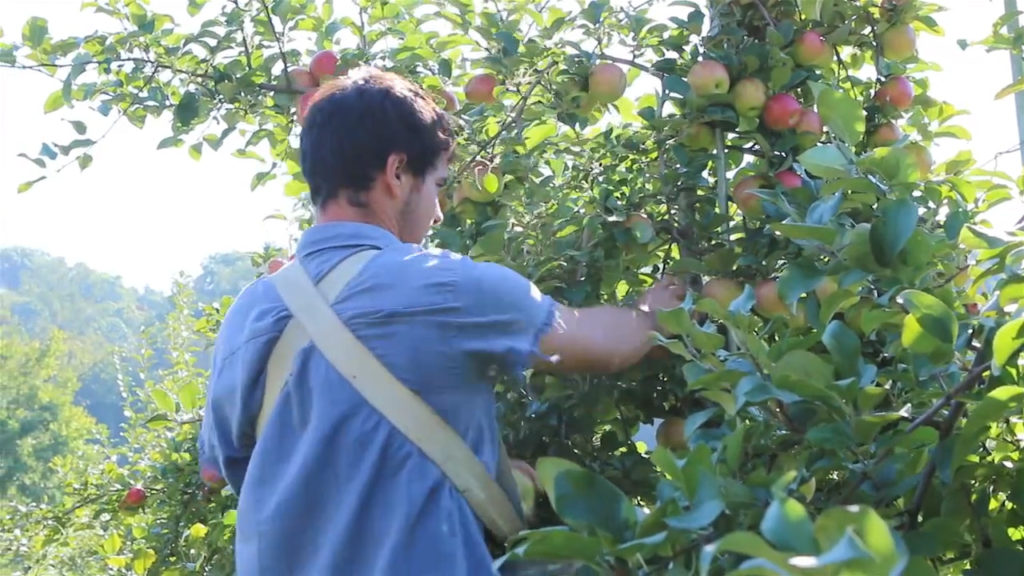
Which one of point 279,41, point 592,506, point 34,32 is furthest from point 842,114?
point 34,32

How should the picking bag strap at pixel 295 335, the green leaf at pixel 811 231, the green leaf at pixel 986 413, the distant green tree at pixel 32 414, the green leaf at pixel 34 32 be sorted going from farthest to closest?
1. the distant green tree at pixel 32 414
2. the green leaf at pixel 34 32
3. the picking bag strap at pixel 295 335
4. the green leaf at pixel 811 231
5. the green leaf at pixel 986 413

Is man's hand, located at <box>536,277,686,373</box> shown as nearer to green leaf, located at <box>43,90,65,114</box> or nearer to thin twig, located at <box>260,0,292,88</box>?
thin twig, located at <box>260,0,292,88</box>

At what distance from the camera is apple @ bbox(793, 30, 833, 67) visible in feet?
5.45

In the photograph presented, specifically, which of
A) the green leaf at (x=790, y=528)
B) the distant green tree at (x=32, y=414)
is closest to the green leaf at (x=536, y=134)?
the green leaf at (x=790, y=528)

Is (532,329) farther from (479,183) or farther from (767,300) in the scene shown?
(479,183)

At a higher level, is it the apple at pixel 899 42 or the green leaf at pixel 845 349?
the green leaf at pixel 845 349

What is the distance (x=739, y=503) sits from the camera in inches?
33.0

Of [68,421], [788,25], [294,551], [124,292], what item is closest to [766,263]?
[788,25]

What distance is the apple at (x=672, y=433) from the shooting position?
1467 mm

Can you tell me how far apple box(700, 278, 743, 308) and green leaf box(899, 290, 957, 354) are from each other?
62cm

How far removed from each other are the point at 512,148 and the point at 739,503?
97cm

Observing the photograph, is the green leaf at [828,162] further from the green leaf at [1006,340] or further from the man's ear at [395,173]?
the man's ear at [395,173]

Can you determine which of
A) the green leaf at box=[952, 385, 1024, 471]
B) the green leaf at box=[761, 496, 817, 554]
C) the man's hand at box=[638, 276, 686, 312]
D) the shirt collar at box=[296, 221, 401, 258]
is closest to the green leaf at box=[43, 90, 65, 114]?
the shirt collar at box=[296, 221, 401, 258]

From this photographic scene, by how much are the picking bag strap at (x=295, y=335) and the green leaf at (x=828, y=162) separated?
41 centimetres
